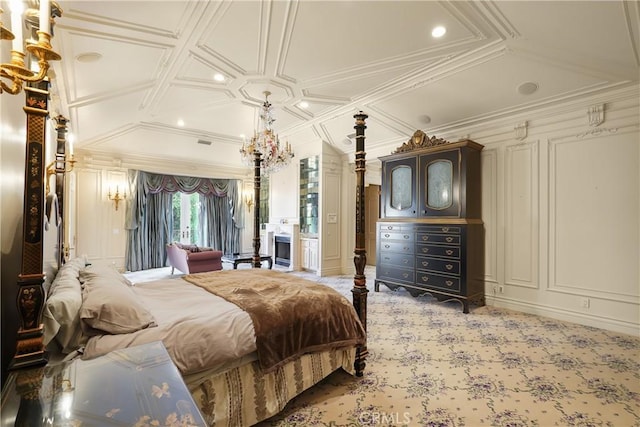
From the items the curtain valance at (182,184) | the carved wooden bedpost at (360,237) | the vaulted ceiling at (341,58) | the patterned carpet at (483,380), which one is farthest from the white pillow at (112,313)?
the curtain valance at (182,184)

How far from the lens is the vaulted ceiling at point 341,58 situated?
2.70 m

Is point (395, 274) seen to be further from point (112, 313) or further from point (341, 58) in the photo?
point (112, 313)

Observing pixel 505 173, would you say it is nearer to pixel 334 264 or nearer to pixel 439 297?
pixel 439 297

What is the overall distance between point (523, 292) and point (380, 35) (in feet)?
12.6

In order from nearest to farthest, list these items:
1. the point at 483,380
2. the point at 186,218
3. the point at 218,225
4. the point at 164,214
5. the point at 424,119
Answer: the point at 483,380 → the point at 424,119 → the point at 164,214 → the point at 186,218 → the point at 218,225

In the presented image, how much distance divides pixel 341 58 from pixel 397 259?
10.2ft

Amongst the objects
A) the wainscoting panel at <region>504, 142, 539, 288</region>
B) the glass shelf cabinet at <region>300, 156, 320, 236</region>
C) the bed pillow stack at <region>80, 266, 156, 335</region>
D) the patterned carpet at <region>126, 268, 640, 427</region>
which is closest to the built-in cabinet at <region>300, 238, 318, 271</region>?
the glass shelf cabinet at <region>300, 156, 320, 236</region>

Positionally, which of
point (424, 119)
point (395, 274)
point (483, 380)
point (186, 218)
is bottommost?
point (483, 380)

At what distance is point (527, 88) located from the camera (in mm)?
3844

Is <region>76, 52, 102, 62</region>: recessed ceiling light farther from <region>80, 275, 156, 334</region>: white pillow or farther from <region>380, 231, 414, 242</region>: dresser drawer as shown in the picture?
<region>380, 231, 414, 242</region>: dresser drawer

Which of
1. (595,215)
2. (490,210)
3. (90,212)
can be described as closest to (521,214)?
(490,210)

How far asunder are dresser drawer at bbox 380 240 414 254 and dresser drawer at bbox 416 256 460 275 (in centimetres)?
22

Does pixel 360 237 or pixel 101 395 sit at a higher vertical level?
pixel 360 237

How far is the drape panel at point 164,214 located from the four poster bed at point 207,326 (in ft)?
16.6
